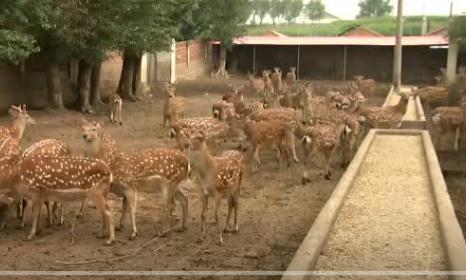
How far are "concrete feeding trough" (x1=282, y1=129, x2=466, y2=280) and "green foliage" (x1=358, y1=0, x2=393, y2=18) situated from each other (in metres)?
91.5

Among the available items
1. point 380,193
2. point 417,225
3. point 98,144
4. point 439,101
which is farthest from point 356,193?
point 439,101

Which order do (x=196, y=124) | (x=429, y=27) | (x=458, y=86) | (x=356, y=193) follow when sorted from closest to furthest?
1. (x=356, y=193)
2. (x=196, y=124)
3. (x=458, y=86)
4. (x=429, y=27)

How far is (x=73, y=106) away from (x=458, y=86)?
12427 mm

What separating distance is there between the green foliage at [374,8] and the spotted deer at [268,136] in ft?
297

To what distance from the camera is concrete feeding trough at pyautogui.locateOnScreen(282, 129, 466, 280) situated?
21.9 ft

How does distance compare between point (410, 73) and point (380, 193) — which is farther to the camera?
point (410, 73)

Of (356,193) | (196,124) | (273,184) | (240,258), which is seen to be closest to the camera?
(240,258)

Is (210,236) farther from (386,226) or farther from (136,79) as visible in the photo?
(136,79)

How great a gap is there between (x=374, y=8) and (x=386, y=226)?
96184 millimetres

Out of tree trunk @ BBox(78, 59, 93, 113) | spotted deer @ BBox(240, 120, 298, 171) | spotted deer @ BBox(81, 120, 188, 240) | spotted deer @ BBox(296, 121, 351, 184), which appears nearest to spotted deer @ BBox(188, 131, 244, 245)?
spotted deer @ BBox(81, 120, 188, 240)

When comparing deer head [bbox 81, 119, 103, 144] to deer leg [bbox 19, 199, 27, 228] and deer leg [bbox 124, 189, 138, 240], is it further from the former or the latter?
deer leg [bbox 19, 199, 27, 228]

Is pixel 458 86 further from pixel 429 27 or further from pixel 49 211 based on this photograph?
pixel 429 27

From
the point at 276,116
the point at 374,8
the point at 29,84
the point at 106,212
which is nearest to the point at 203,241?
the point at 106,212

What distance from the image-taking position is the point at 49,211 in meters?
8.46
